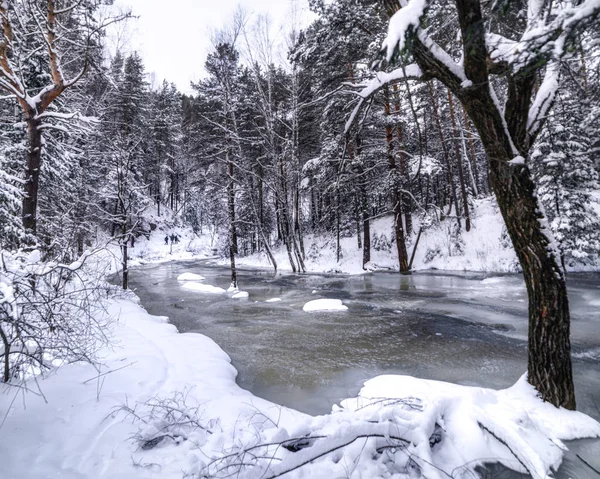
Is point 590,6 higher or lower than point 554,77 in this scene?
lower

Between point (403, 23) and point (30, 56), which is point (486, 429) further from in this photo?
point (30, 56)

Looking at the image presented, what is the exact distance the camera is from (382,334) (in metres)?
6.34

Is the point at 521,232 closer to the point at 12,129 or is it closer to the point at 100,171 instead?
the point at 12,129

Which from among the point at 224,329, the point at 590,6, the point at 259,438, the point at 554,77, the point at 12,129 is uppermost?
the point at 12,129

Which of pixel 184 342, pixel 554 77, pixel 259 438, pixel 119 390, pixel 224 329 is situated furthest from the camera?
pixel 224 329

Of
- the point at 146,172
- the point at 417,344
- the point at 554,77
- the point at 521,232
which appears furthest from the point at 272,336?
the point at 146,172

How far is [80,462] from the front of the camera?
2.21 metres

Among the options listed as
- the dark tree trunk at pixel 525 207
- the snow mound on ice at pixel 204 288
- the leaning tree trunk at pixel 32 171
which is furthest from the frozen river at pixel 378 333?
the leaning tree trunk at pixel 32 171

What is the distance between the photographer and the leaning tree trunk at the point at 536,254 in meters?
2.68

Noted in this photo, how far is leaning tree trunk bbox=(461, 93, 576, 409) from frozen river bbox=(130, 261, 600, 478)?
0.63 m

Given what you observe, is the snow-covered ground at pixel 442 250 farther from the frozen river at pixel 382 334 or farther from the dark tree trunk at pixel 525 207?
the dark tree trunk at pixel 525 207

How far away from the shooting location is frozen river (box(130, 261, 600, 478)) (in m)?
4.23

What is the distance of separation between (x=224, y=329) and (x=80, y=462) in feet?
16.4

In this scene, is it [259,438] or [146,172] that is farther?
[146,172]
